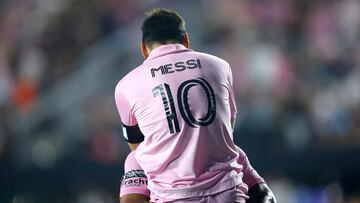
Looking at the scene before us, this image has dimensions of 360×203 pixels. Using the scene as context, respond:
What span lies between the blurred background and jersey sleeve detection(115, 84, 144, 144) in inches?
218

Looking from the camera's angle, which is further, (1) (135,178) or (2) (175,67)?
(1) (135,178)

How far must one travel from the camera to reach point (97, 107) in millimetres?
11883

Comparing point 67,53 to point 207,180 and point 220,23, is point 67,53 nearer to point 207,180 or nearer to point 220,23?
point 220,23

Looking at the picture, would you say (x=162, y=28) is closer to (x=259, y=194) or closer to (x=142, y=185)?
(x=142, y=185)

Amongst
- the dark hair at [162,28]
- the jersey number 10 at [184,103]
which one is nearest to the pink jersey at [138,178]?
the jersey number 10 at [184,103]

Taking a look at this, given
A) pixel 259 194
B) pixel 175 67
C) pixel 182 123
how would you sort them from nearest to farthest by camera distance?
pixel 182 123 → pixel 175 67 → pixel 259 194

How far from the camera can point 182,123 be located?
15.7 feet

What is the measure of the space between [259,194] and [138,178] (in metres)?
0.63

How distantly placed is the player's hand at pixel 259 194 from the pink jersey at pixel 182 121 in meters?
0.22

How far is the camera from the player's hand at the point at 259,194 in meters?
5.08

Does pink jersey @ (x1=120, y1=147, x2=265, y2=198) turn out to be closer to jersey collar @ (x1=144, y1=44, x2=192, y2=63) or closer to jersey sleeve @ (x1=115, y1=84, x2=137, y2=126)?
jersey sleeve @ (x1=115, y1=84, x2=137, y2=126)

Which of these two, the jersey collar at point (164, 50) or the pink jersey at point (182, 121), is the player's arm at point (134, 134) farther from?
the jersey collar at point (164, 50)

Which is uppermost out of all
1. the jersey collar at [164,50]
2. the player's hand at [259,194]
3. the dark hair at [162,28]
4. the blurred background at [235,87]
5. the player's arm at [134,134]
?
the blurred background at [235,87]

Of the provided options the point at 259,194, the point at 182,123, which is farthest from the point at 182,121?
the point at 259,194
